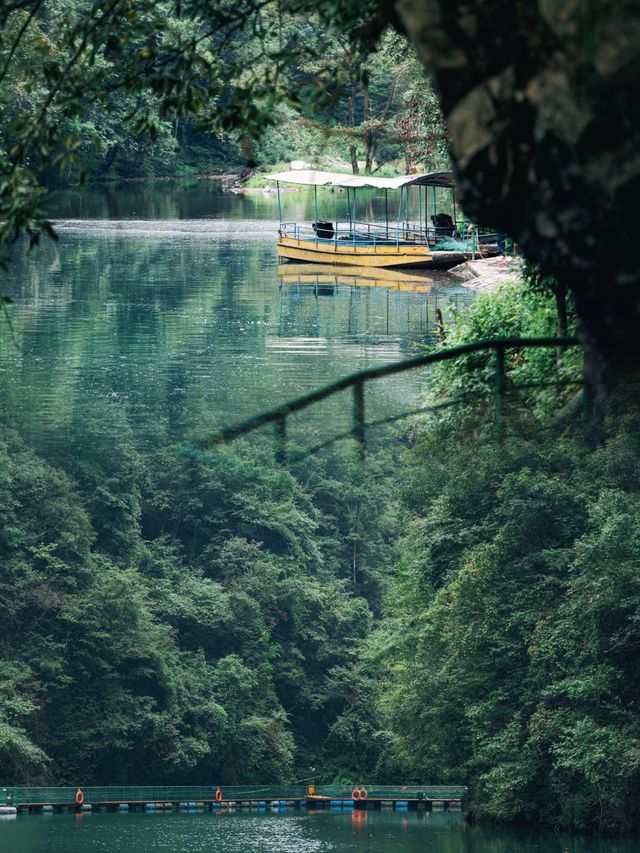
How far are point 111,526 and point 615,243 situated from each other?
54359mm

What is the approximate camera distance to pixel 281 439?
18.9 feet

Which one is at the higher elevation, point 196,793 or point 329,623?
point 329,623

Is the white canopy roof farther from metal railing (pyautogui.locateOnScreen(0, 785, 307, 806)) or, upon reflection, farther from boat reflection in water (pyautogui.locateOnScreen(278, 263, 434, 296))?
metal railing (pyautogui.locateOnScreen(0, 785, 307, 806))

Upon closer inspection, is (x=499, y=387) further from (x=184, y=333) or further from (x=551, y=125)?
(x=184, y=333)

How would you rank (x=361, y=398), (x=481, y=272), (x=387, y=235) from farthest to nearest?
(x=387, y=235)
(x=481, y=272)
(x=361, y=398)

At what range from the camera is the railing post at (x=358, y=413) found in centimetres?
561

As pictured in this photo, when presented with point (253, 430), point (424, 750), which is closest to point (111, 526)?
point (424, 750)

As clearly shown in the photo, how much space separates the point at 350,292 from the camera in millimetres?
46281

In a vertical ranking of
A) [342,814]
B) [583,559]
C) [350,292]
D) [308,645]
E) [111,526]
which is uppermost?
[350,292]

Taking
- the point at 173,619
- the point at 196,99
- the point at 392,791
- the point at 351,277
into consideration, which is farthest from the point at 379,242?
the point at 196,99

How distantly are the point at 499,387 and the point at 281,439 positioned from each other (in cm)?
81

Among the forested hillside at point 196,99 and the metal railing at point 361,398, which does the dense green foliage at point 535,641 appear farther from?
the metal railing at point 361,398

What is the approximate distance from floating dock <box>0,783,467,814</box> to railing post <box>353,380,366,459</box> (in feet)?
145

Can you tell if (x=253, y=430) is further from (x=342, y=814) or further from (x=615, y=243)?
(x=342, y=814)
